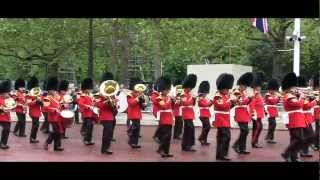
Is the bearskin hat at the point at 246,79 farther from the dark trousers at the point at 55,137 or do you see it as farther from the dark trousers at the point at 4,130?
the dark trousers at the point at 4,130

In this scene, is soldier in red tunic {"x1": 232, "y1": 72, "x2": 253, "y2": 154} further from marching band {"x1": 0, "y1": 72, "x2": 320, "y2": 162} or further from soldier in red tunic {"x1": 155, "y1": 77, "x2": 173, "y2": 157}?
soldier in red tunic {"x1": 155, "y1": 77, "x2": 173, "y2": 157}

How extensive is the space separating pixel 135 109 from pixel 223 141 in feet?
7.77

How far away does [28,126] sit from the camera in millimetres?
18562

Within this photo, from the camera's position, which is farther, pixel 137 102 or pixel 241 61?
pixel 241 61

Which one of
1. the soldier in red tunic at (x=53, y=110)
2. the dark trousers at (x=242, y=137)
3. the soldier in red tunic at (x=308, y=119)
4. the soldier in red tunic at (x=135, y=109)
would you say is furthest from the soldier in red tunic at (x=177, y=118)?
the soldier in red tunic at (x=308, y=119)

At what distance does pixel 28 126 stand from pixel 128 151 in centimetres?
717

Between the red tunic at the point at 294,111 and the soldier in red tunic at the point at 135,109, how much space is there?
2909 mm

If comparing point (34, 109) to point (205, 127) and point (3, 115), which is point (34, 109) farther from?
point (205, 127)

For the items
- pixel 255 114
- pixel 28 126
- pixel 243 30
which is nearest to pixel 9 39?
pixel 28 126

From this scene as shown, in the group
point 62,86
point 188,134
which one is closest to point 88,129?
point 62,86

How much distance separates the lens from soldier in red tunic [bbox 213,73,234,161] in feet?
34.7
